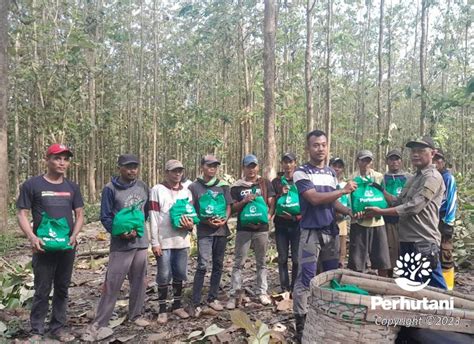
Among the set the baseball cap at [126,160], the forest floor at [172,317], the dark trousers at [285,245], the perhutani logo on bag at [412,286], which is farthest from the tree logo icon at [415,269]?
the baseball cap at [126,160]

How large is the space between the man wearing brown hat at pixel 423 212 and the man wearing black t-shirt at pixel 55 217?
10.1 feet

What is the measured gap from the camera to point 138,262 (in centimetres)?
446

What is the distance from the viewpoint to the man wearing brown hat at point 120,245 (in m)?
4.25

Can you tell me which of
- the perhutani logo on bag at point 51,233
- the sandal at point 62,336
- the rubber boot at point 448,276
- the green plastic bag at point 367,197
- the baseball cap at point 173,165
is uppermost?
the baseball cap at point 173,165

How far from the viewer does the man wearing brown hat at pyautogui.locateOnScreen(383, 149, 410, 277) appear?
5133 millimetres

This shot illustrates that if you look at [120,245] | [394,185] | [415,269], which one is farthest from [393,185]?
[120,245]

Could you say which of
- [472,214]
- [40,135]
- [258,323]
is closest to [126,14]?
[40,135]

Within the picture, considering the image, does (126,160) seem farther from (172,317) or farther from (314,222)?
(314,222)

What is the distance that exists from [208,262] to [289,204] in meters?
1.17

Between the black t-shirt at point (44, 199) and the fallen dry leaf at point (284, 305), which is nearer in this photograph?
the black t-shirt at point (44, 199)

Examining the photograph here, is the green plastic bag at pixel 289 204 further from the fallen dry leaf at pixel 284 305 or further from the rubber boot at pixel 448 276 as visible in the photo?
the rubber boot at pixel 448 276

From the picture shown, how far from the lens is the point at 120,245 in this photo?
4.30 m

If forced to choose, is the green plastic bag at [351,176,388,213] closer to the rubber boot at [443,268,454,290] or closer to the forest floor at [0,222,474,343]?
the rubber boot at [443,268,454,290]

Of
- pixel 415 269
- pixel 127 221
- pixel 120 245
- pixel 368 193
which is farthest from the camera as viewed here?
pixel 368 193
